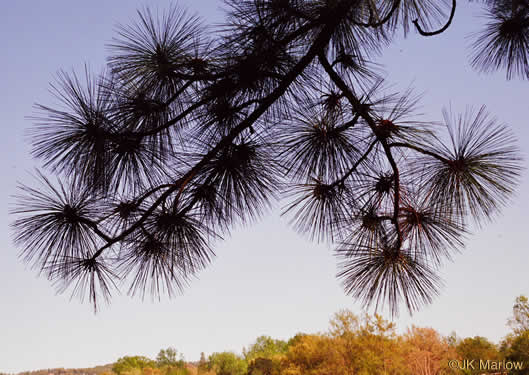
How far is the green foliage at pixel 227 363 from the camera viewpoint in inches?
1797

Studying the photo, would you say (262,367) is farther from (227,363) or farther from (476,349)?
(227,363)

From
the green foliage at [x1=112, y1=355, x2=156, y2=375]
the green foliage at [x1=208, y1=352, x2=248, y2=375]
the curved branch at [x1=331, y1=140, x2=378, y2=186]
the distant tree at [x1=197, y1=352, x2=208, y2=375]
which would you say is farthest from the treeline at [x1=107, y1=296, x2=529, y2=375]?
the green foliage at [x1=112, y1=355, x2=156, y2=375]

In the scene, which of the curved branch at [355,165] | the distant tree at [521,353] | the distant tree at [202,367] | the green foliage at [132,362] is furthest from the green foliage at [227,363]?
the curved branch at [355,165]

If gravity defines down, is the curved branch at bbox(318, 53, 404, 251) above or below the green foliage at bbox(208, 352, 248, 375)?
above

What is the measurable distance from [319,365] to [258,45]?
1760 cm

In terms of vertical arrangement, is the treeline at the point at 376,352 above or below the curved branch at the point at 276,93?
below

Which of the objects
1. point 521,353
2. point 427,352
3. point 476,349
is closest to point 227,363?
point 476,349

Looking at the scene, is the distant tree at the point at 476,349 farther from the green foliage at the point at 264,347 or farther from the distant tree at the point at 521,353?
the green foliage at the point at 264,347

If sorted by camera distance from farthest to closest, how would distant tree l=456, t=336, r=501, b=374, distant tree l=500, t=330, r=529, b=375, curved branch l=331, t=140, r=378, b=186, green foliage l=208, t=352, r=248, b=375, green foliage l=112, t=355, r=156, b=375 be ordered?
green foliage l=112, t=355, r=156, b=375 → green foliage l=208, t=352, r=248, b=375 → distant tree l=456, t=336, r=501, b=374 → distant tree l=500, t=330, r=529, b=375 → curved branch l=331, t=140, r=378, b=186

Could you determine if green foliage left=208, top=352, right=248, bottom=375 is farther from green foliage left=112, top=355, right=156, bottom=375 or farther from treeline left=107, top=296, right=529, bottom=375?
treeline left=107, top=296, right=529, bottom=375

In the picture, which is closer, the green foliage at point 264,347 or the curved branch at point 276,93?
the curved branch at point 276,93

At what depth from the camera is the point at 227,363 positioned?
161 ft

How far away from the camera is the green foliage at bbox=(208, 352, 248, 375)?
150 ft

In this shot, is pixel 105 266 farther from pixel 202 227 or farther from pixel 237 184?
pixel 237 184
